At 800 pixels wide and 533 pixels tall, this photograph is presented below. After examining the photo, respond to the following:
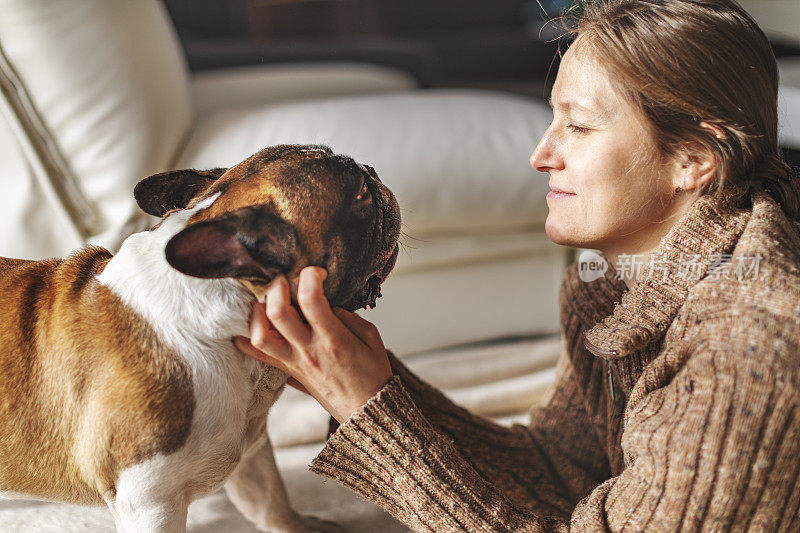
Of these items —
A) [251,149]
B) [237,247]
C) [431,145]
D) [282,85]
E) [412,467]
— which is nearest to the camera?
[237,247]

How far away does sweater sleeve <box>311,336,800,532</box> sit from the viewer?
1.61 feet

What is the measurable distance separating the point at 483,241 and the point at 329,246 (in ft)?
1.80

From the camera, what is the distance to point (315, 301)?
0.53 metres

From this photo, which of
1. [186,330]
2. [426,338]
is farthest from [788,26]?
[186,330]

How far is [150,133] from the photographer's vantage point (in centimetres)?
80

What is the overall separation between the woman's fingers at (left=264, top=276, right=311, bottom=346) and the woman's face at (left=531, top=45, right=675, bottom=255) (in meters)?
0.27

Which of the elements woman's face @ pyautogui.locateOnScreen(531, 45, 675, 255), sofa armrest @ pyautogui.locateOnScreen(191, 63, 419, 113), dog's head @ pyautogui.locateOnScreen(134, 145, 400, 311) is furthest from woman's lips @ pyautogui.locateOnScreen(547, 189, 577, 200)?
sofa armrest @ pyautogui.locateOnScreen(191, 63, 419, 113)

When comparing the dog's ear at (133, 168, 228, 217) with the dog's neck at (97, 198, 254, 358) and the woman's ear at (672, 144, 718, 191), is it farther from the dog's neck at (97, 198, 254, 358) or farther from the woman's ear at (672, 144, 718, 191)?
the woman's ear at (672, 144, 718, 191)

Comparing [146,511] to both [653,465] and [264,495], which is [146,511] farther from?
Answer: [653,465]

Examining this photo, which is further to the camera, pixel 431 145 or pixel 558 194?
pixel 431 145

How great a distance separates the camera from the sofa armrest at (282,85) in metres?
1.15

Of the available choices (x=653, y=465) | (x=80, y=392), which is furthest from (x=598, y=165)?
(x=80, y=392)

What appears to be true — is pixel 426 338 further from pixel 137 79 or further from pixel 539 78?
pixel 539 78

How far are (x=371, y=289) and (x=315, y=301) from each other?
0.30ft
